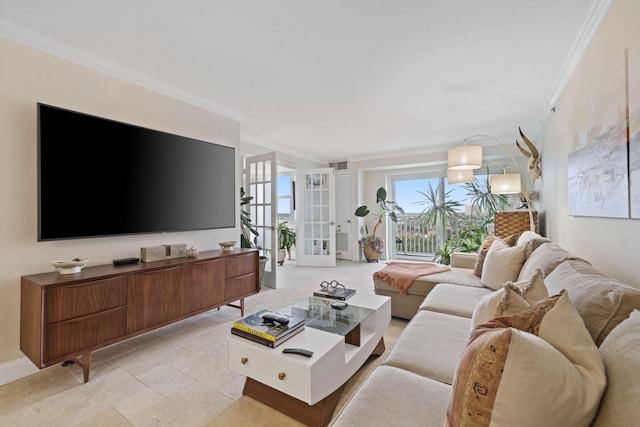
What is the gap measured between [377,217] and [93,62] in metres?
5.48

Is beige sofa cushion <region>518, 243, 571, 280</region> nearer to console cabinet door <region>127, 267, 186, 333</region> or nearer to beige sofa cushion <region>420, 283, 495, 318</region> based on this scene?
beige sofa cushion <region>420, 283, 495, 318</region>

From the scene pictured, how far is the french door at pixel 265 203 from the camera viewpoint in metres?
4.03

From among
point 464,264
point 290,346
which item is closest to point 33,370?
point 290,346

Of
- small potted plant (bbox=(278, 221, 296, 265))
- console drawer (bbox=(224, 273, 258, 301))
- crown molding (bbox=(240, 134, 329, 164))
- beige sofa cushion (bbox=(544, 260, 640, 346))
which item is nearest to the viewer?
beige sofa cushion (bbox=(544, 260, 640, 346))

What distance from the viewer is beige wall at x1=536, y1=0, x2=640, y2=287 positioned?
1368 mm

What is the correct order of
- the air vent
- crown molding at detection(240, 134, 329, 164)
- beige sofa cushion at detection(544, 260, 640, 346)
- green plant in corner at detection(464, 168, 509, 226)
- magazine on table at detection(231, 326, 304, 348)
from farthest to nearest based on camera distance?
the air vent
green plant in corner at detection(464, 168, 509, 226)
crown molding at detection(240, 134, 329, 164)
magazine on table at detection(231, 326, 304, 348)
beige sofa cushion at detection(544, 260, 640, 346)

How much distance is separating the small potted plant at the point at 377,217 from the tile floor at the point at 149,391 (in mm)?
3506

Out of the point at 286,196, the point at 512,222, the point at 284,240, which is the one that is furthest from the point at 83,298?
the point at 286,196

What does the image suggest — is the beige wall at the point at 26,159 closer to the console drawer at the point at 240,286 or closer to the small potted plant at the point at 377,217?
the console drawer at the point at 240,286

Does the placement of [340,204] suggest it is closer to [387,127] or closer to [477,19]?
[387,127]

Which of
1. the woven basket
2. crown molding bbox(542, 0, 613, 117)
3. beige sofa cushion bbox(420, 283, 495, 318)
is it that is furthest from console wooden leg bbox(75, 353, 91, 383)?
Answer: the woven basket

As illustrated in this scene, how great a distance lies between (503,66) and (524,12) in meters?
0.72

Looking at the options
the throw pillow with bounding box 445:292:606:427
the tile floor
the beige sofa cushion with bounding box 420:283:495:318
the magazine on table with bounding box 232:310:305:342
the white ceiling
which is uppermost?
the white ceiling

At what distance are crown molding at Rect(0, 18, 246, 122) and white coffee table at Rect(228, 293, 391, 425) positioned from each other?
2393 mm
